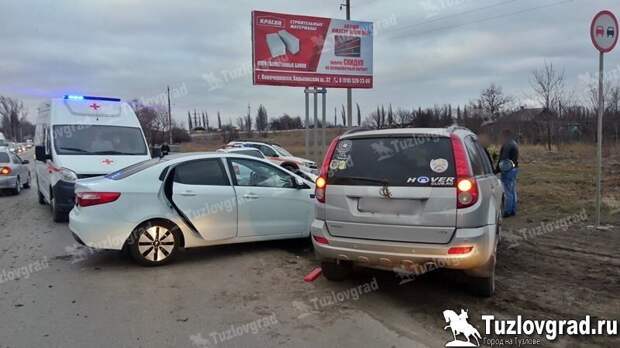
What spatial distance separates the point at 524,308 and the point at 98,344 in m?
3.87

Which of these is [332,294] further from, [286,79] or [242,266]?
[286,79]

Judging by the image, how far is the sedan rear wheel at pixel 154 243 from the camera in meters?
6.18

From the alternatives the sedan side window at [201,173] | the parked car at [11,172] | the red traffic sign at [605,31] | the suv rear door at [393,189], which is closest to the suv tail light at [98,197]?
the sedan side window at [201,173]

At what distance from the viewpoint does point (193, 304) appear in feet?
16.2

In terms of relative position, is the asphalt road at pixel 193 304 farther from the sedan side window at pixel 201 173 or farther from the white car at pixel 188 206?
the sedan side window at pixel 201 173

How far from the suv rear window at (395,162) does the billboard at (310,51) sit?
46.8 feet

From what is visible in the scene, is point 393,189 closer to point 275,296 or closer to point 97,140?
point 275,296

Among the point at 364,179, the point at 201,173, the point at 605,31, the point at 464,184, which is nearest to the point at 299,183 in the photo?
the point at 201,173

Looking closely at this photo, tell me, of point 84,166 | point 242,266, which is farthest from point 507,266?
point 84,166

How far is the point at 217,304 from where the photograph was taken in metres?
4.95

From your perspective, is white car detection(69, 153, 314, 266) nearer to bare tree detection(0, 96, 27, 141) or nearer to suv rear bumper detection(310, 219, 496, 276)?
suv rear bumper detection(310, 219, 496, 276)

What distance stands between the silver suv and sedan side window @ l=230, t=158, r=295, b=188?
2.04m

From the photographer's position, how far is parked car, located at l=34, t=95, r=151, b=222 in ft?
30.4

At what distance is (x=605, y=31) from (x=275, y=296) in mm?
6550
